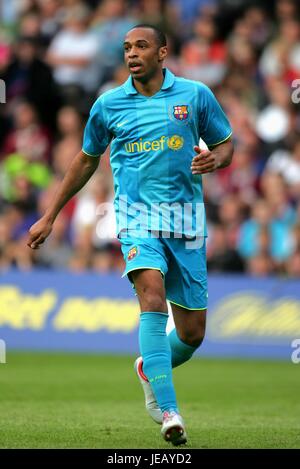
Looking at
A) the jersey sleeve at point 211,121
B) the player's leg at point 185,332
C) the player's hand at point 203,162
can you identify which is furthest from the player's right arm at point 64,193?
the player's leg at point 185,332

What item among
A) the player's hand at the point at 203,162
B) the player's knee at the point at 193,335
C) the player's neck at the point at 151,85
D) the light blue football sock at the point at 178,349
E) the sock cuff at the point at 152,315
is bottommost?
the light blue football sock at the point at 178,349

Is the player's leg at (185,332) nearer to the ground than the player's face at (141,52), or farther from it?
nearer to the ground

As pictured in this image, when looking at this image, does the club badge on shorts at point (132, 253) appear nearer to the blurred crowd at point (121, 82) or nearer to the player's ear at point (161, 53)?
the player's ear at point (161, 53)

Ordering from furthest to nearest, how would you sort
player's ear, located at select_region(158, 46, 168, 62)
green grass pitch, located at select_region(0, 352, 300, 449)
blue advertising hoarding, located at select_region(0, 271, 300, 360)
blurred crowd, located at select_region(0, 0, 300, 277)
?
1. blurred crowd, located at select_region(0, 0, 300, 277)
2. blue advertising hoarding, located at select_region(0, 271, 300, 360)
3. player's ear, located at select_region(158, 46, 168, 62)
4. green grass pitch, located at select_region(0, 352, 300, 449)

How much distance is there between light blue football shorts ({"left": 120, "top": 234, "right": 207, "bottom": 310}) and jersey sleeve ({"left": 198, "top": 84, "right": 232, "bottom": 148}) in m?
0.72

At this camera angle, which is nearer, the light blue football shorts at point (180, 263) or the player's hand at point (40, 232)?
the light blue football shorts at point (180, 263)

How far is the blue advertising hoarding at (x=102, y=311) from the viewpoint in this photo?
48.2 ft

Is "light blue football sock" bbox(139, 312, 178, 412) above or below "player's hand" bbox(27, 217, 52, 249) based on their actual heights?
below

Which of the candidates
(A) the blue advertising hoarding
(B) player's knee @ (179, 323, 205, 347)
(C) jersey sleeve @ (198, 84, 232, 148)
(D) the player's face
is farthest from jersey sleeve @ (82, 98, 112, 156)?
(A) the blue advertising hoarding

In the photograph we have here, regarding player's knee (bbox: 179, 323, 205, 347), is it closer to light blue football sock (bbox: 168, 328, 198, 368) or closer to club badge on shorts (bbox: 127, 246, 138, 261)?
light blue football sock (bbox: 168, 328, 198, 368)

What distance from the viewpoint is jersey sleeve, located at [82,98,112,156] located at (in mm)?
7484

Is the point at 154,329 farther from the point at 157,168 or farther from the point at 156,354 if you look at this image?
the point at 157,168
